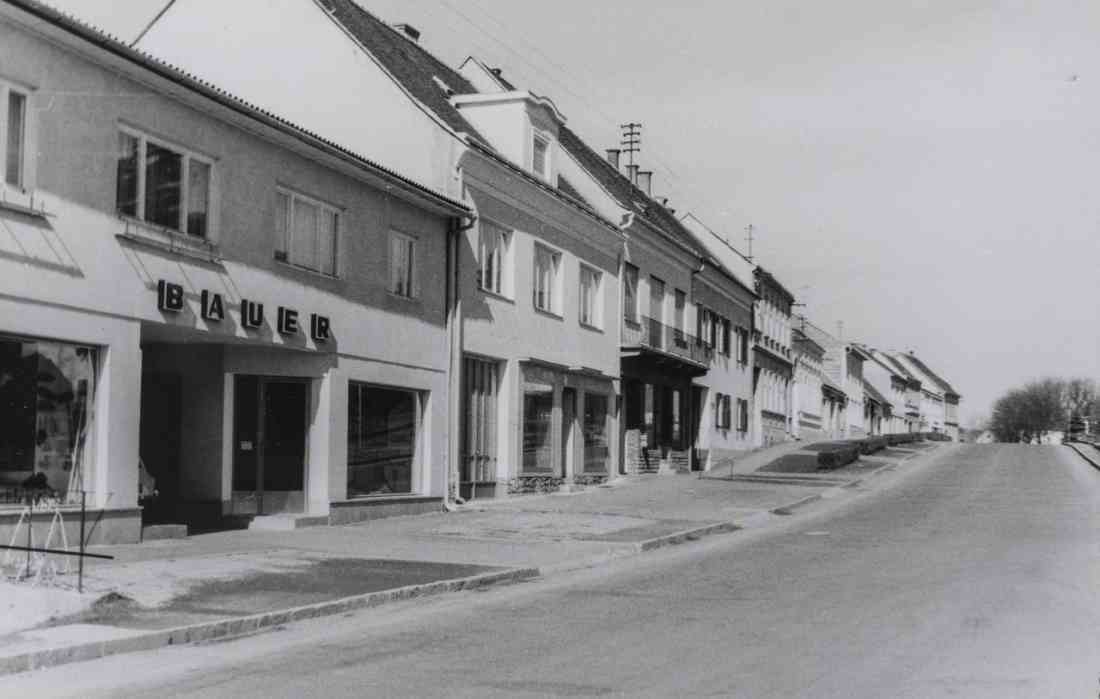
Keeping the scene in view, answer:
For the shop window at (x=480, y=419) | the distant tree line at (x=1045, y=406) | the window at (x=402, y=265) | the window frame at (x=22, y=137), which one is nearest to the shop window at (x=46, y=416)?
the window frame at (x=22, y=137)

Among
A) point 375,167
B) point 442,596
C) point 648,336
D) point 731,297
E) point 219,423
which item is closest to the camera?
point 442,596

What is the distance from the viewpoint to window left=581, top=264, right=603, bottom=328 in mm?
29766

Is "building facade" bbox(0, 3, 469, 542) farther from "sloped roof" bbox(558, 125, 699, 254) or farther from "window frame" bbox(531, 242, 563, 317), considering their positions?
"sloped roof" bbox(558, 125, 699, 254)

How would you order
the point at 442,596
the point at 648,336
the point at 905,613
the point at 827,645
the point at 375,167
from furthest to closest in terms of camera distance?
the point at 648,336
the point at 375,167
the point at 442,596
the point at 905,613
the point at 827,645

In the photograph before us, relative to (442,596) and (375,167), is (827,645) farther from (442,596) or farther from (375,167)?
(375,167)

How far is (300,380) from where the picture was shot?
18656mm

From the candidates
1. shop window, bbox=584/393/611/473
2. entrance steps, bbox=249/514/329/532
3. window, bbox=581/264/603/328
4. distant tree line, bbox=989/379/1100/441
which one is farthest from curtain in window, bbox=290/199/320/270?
distant tree line, bbox=989/379/1100/441

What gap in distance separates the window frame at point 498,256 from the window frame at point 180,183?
7.82 meters

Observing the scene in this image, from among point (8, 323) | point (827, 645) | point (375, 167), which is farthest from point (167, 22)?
point (827, 645)

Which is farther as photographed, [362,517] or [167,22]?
Answer: [167,22]

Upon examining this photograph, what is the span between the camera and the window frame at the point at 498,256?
2372 centimetres

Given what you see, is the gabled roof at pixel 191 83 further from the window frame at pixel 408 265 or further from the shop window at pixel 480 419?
the shop window at pixel 480 419

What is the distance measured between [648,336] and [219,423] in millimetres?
18240

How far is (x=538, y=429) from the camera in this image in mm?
26641
